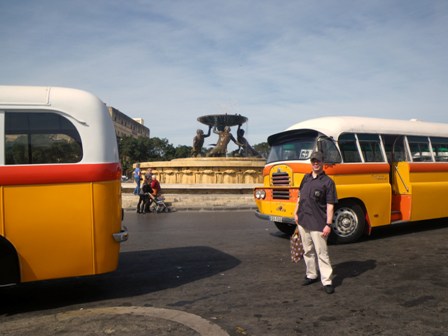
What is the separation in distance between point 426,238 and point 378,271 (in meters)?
3.51

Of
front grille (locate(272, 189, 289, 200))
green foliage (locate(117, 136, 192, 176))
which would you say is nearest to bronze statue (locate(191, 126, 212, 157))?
front grille (locate(272, 189, 289, 200))

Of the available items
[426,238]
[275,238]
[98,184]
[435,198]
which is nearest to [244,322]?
[98,184]

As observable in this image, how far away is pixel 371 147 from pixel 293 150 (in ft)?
5.70

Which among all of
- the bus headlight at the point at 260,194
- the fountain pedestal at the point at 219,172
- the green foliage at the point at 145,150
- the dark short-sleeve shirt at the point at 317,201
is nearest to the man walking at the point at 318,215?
the dark short-sleeve shirt at the point at 317,201

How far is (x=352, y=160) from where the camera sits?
841 centimetres

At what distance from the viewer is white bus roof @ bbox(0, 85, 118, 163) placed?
451 centimetres

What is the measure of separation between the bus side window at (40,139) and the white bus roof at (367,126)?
5.36 meters

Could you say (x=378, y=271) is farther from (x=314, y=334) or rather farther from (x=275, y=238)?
(x=275, y=238)

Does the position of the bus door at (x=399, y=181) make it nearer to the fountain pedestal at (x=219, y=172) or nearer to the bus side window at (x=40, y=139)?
the bus side window at (x=40, y=139)

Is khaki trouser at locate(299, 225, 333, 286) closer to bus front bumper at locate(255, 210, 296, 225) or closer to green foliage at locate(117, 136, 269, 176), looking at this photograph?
bus front bumper at locate(255, 210, 296, 225)

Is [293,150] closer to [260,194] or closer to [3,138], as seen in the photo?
[260,194]

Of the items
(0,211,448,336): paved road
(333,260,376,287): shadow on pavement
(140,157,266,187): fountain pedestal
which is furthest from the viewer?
(140,157,266,187): fountain pedestal

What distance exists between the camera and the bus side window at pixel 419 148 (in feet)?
30.9

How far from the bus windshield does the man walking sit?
315 cm
